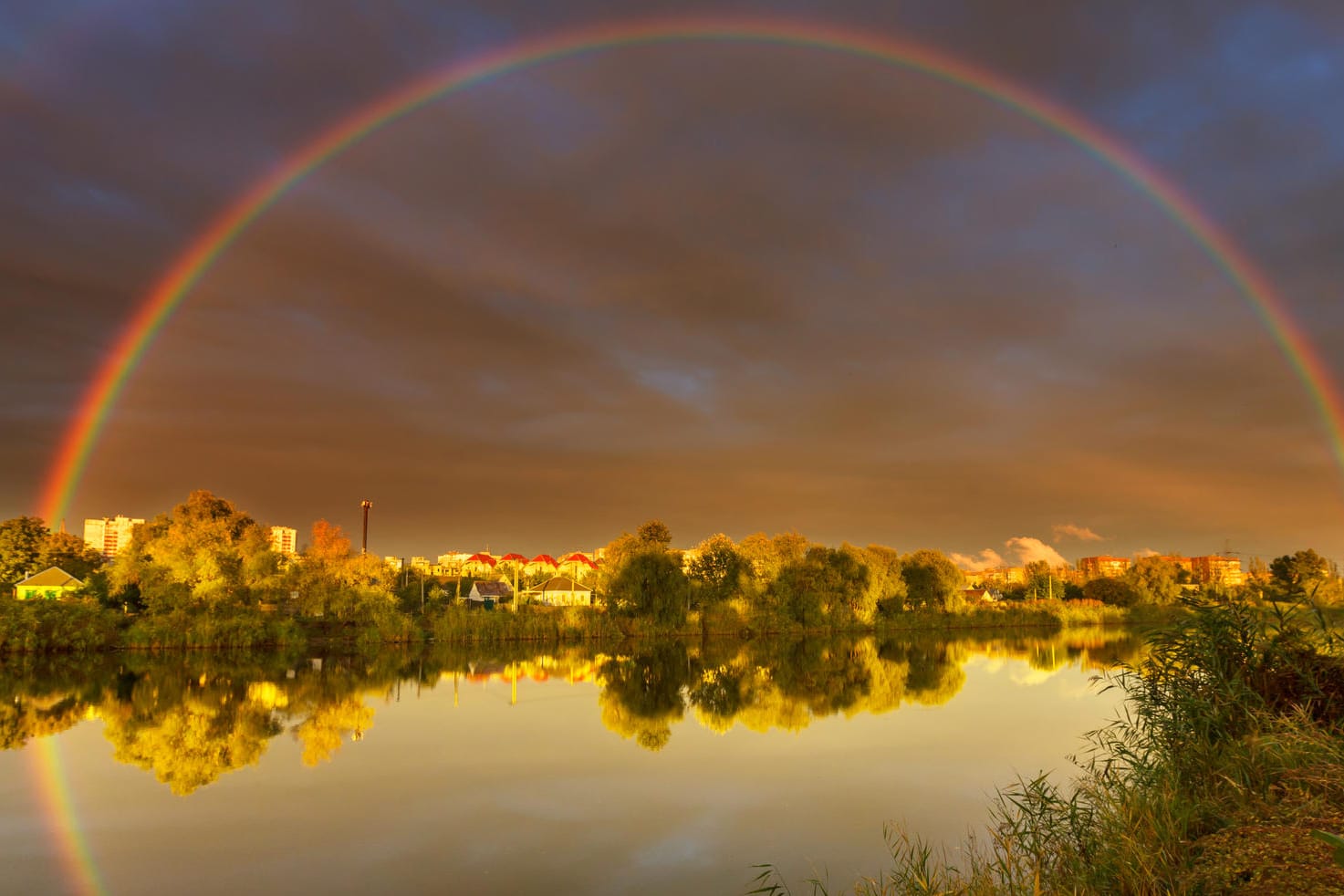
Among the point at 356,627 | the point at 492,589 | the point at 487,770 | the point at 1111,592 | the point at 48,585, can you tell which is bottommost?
the point at 1111,592

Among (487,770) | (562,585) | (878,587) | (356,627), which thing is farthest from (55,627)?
(878,587)

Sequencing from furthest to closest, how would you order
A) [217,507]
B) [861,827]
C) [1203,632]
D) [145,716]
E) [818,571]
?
[818,571] → [217,507] → [145,716] → [861,827] → [1203,632]

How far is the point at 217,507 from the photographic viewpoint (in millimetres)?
58500

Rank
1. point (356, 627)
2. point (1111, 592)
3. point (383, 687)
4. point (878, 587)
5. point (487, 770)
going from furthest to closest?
point (1111, 592)
point (878, 587)
point (356, 627)
point (383, 687)
point (487, 770)

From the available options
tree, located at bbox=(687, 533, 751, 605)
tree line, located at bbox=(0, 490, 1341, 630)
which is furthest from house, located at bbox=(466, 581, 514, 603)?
tree, located at bbox=(687, 533, 751, 605)

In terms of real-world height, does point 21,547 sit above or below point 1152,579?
above

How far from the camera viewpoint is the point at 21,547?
77438mm

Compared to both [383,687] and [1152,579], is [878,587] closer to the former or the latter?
[1152,579]

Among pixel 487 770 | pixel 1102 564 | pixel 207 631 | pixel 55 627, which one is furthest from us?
pixel 1102 564

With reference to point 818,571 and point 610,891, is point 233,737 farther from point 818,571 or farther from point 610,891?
point 818,571

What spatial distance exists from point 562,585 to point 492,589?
707cm

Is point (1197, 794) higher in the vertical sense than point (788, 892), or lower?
higher

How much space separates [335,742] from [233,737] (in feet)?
9.07

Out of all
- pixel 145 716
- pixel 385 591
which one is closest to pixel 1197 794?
pixel 145 716
